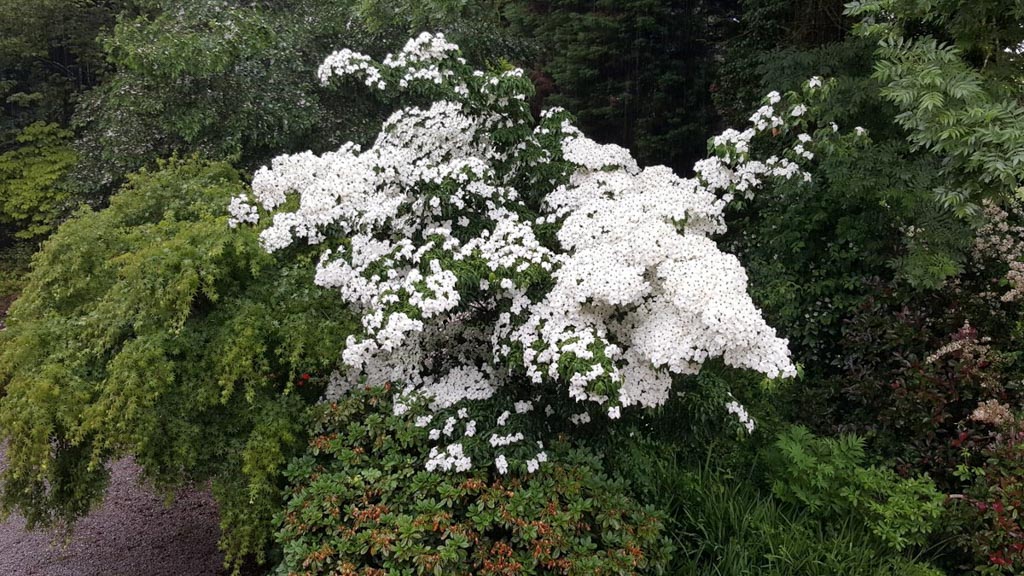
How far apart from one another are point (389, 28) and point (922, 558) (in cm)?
755

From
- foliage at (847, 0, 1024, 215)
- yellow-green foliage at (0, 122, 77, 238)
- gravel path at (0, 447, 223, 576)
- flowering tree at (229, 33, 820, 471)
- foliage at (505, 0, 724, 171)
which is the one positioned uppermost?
foliage at (847, 0, 1024, 215)

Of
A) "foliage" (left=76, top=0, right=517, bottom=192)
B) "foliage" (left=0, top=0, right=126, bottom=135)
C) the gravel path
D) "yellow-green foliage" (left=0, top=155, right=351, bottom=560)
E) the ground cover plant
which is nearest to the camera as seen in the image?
the ground cover plant

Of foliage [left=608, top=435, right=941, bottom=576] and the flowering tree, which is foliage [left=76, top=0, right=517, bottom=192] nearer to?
the flowering tree

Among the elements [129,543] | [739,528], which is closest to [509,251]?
[739,528]

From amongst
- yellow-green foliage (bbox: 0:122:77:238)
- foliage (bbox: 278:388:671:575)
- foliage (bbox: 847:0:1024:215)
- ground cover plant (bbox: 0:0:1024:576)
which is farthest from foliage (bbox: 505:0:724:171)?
yellow-green foliage (bbox: 0:122:77:238)

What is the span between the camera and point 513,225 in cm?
333

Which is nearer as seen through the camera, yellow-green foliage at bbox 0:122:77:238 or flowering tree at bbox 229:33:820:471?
flowering tree at bbox 229:33:820:471

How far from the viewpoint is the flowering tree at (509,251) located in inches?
112

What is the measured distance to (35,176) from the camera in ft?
29.2

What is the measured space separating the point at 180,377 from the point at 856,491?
3.52 meters

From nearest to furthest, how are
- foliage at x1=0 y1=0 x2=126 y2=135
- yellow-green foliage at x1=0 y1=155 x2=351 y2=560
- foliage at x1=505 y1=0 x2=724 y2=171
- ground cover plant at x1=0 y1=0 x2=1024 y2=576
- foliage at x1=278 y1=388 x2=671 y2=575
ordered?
foliage at x1=278 y1=388 x2=671 y2=575, ground cover plant at x1=0 y1=0 x2=1024 y2=576, yellow-green foliage at x1=0 y1=155 x2=351 y2=560, foliage at x1=505 y1=0 x2=724 y2=171, foliage at x1=0 y1=0 x2=126 y2=135

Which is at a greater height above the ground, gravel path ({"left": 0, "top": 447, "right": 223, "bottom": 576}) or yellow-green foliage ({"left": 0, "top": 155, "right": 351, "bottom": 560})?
yellow-green foliage ({"left": 0, "top": 155, "right": 351, "bottom": 560})

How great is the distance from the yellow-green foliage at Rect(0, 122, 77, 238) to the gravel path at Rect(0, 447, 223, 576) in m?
5.08

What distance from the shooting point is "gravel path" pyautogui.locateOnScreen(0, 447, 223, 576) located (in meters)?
4.28
